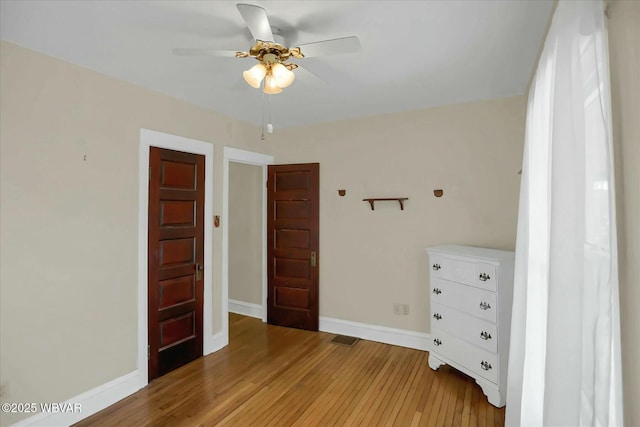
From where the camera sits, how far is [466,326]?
8.79 ft

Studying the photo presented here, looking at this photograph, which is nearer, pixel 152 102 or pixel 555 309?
pixel 555 309

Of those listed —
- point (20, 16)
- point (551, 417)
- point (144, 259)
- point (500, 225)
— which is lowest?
point (551, 417)

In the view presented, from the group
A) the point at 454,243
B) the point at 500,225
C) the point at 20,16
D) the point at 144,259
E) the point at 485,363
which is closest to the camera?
the point at 20,16

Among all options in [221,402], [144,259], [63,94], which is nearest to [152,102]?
[63,94]

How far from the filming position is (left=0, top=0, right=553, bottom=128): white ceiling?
5.54ft

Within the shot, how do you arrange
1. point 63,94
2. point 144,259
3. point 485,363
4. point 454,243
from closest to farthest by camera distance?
point 63,94 → point 485,363 → point 144,259 → point 454,243

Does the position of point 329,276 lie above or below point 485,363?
above

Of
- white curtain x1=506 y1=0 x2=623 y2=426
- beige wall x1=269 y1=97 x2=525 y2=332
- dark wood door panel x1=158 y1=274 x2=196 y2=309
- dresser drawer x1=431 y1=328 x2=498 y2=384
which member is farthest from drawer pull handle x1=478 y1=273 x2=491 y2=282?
dark wood door panel x1=158 y1=274 x2=196 y2=309

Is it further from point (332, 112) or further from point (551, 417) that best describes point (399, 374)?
point (332, 112)

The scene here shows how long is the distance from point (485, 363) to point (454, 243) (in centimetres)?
118

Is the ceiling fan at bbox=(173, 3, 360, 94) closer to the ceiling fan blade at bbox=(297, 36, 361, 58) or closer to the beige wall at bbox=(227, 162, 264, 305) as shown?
the ceiling fan blade at bbox=(297, 36, 361, 58)

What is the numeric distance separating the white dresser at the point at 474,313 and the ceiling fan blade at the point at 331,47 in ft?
6.16

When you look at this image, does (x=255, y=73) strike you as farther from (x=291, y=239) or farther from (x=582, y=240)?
(x=291, y=239)

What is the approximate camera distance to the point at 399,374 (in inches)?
115
